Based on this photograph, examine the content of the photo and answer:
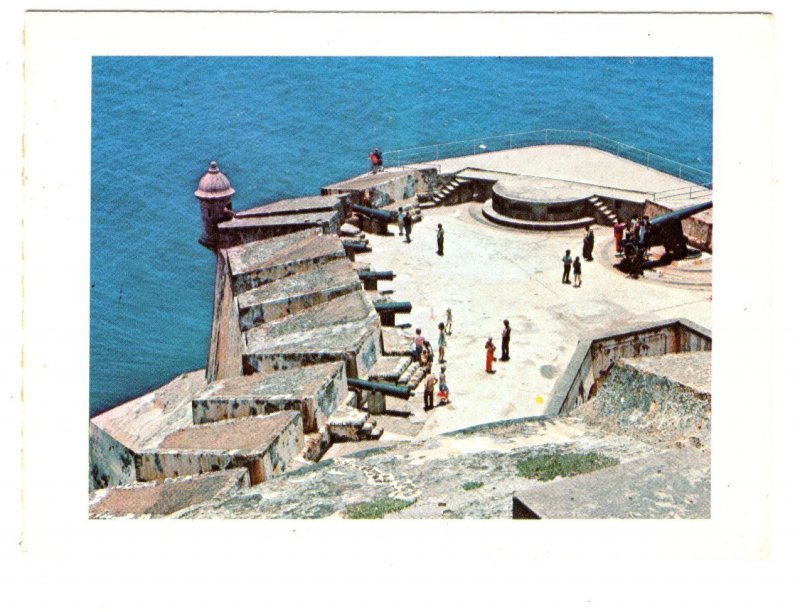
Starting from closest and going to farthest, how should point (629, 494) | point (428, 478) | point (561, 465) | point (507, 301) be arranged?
point (629, 494)
point (561, 465)
point (428, 478)
point (507, 301)

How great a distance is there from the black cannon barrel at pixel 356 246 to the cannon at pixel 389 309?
451cm

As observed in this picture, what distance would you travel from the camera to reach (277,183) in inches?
2376

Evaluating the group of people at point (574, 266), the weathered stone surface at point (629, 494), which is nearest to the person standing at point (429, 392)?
the group of people at point (574, 266)

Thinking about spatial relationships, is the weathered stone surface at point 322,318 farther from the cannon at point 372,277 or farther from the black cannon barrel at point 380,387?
the cannon at point 372,277

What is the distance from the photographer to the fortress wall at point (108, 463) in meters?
23.4

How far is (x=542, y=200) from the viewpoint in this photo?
3123cm

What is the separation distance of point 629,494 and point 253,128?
56148 millimetres

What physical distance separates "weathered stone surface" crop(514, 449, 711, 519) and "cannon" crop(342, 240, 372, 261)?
57.8ft

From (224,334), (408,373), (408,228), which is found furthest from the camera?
(408,228)

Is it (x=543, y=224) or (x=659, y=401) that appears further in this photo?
(x=543, y=224)

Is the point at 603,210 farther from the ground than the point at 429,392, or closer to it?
farther from the ground

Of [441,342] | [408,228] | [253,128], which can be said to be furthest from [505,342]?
[253,128]

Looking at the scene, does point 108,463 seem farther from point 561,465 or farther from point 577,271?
point 561,465

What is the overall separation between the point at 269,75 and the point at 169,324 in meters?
23.7
